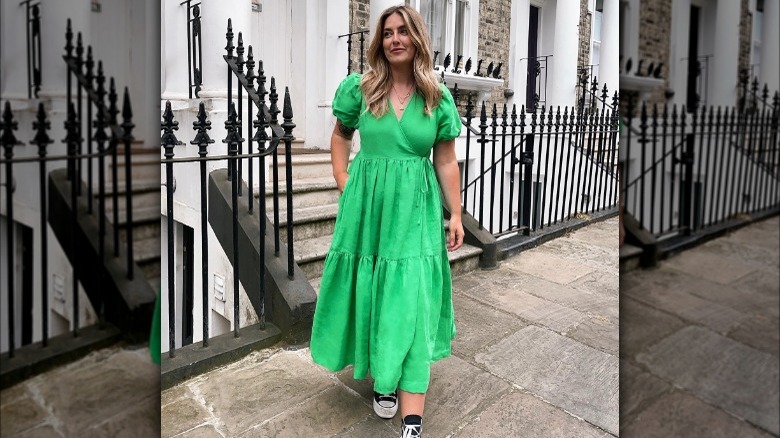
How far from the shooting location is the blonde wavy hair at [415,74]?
1328mm

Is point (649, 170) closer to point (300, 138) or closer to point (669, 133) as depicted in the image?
point (669, 133)

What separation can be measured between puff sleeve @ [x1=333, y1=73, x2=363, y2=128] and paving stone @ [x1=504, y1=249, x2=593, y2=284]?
1.70 metres

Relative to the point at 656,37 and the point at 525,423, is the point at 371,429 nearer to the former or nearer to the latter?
the point at 525,423

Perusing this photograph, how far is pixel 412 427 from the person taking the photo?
138cm

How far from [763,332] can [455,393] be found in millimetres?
1391

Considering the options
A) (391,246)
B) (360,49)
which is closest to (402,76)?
(391,246)

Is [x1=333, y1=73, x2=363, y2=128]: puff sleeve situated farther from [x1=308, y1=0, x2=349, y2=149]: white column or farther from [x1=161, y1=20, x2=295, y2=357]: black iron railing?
[x1=308, y1=0, x2=349, y2=149]: white column

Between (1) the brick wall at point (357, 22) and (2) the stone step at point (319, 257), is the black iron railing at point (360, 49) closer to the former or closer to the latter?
(1) the brick wall at point (357, 22)

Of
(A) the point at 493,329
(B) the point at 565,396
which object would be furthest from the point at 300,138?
(B) the point at 565,396

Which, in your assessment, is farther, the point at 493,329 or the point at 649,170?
the point at 493,329

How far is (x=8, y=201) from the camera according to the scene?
0.31 meters

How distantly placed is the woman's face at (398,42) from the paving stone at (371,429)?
3.20 feet

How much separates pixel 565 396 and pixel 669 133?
1482mm

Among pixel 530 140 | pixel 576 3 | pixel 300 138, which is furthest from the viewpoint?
pixel 300 138
